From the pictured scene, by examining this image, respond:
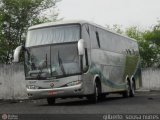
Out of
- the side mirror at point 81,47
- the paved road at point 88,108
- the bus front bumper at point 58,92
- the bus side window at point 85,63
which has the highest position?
the side mirror at point 81,47

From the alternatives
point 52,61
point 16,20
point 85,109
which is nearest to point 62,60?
point 52,61

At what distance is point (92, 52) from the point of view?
881 inches

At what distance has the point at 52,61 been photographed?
21.0 meters

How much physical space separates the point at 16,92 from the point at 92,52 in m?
11.8

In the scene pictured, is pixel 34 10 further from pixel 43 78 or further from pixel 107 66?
pixel 43 78

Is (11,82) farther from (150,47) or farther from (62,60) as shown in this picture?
(150,47)

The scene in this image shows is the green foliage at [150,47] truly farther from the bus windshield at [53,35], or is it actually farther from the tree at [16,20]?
the bus windshield at [53,35]

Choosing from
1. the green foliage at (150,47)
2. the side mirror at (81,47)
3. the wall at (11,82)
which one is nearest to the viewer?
the side mirror at (81,47)

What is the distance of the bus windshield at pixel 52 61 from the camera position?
2081cm

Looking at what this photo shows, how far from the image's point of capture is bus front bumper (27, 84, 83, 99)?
817 inches

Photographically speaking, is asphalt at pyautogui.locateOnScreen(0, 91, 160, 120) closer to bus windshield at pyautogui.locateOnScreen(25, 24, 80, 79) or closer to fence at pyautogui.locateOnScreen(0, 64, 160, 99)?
bus windshield at pyautogui.locateOnScreen(25, 24, 80, 79)

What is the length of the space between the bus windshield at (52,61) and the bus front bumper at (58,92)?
0.53m

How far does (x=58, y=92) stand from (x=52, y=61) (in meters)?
1.24

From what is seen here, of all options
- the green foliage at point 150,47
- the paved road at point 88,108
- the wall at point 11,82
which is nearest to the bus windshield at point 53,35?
the paved road at point 88,108
